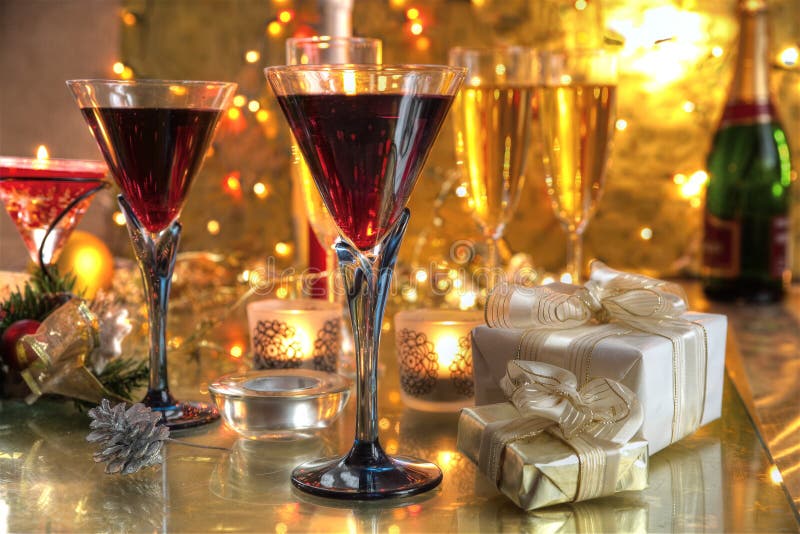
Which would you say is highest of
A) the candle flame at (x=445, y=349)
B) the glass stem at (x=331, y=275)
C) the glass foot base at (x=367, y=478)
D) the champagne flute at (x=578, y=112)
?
the champagne flute at (x=578, y=112)

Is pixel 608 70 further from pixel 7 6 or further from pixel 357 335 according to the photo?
pixel 7 6

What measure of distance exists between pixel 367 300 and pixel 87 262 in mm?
745

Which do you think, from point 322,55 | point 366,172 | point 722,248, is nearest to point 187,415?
point 366,172

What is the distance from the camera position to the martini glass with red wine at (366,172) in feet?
2.31

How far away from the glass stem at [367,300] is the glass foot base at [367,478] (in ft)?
0.04

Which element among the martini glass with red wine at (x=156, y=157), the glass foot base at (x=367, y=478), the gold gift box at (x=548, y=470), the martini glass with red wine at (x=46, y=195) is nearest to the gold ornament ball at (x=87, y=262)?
the martini glass with red wine at (x=46, y=195)

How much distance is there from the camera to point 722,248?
1699 millimetres

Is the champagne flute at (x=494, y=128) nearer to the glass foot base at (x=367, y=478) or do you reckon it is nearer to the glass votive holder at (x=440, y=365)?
the glass votive holder at (x=440, y=365)

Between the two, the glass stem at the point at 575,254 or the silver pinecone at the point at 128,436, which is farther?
the glass stem at the point at 575,254

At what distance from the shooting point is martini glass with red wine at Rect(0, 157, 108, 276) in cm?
114

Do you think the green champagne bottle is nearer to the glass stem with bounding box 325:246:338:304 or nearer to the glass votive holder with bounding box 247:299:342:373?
the glass stem with bounding box 325:246:338:304

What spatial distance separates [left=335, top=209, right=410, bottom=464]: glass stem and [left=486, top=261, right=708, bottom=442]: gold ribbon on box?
0.14m

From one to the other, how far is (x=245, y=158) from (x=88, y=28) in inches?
15.6

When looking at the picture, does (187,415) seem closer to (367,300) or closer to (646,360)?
(367,300)
